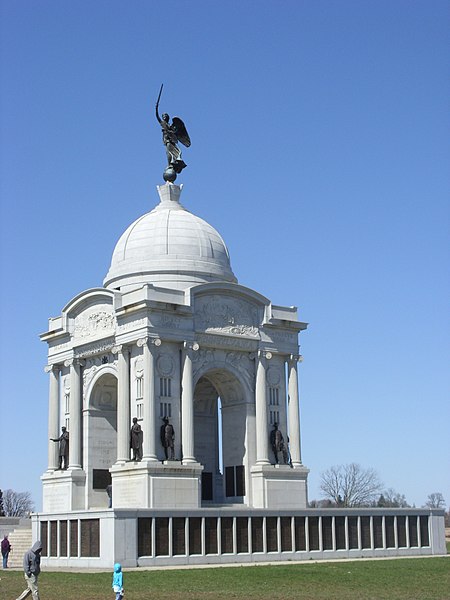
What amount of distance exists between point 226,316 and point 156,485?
1048cm

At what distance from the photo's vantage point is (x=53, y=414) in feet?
190

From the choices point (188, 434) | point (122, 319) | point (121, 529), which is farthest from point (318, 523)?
point (122, 319)

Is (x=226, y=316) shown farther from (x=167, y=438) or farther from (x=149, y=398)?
(x=167, y=438)

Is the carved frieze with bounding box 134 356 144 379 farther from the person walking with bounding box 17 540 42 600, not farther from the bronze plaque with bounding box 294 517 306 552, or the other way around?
the person walking with bounding box 17 540 42 600

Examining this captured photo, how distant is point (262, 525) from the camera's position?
48125mm

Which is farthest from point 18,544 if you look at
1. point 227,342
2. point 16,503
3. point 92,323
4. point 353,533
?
point 16,503

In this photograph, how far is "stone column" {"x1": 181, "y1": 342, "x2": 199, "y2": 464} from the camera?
169 ft

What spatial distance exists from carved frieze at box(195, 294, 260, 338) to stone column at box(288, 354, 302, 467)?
3027 mm

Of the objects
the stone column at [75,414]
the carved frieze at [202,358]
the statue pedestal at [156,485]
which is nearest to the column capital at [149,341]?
the carved frieze at [202,358]

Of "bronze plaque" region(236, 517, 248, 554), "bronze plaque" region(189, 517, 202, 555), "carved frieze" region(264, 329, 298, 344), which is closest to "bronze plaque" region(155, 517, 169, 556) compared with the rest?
"bronze plaque" region(189, 517, 202, 555)

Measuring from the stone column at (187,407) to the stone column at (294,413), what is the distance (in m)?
6.82

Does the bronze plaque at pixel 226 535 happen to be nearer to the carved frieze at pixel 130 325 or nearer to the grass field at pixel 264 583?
the grass field at pixel 264 583

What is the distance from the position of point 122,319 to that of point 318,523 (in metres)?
14.7

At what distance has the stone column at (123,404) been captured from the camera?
51.6 meters
